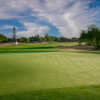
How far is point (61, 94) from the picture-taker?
3.00m

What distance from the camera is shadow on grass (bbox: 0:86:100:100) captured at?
2812 millimetres

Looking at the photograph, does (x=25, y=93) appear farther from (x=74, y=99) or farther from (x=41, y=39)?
(x=41, y=39)

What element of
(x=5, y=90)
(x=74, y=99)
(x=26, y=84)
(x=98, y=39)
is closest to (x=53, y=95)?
(x=74, y=99)

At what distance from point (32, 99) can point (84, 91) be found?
1.64 m

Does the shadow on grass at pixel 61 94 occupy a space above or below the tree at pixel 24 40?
below

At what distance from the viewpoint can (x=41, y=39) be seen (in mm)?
74750

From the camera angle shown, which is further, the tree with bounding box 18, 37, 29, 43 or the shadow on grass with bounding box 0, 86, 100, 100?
the tree with bounding box 18, 37, 29, 43

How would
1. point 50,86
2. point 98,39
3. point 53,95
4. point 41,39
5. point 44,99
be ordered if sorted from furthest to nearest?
point 41,39
point 98,39
point 50,86
point 53,95
point 44,99

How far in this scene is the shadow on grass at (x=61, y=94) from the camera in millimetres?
2812

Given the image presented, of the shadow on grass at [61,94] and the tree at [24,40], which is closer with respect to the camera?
the shadow on grass at [61,94]

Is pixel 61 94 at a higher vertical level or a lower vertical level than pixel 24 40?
lower

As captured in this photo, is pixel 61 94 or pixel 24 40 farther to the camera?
pixel 24 40

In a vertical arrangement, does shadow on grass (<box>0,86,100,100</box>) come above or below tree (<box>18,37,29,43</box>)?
below

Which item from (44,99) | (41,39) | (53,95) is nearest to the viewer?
(44,99)
